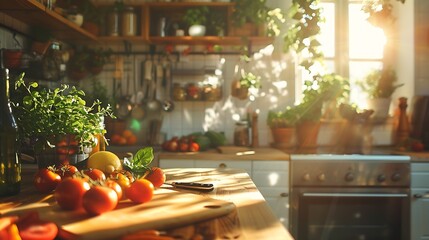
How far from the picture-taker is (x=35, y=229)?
0.88 m

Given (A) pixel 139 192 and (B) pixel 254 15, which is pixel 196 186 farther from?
(B) pixel 254 15

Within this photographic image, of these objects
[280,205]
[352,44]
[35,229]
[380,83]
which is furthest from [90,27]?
[35,229]

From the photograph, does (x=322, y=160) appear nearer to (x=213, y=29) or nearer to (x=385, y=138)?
(x=385, y=138)

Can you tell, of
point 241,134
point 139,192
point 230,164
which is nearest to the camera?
point 139,192

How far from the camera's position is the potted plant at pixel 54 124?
148 centimetres

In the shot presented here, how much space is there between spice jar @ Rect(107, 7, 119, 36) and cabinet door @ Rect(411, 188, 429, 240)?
2354 millimetres

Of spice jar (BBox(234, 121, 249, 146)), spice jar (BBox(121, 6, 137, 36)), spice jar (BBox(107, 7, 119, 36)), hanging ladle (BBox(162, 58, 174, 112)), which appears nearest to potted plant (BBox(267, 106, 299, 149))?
spice jar (BBox(234, 121, 249, 146))

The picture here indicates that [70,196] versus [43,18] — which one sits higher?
[43,18]

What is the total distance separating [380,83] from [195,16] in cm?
157

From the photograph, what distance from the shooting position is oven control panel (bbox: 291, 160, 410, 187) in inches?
112

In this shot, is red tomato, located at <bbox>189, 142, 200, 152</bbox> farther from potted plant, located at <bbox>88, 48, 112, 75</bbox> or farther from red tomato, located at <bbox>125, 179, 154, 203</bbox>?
red tomato, located at <bbox>125, 179, 154, 203</bbox>

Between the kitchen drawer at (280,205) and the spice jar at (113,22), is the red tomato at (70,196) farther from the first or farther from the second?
the spice jar at (113,22)

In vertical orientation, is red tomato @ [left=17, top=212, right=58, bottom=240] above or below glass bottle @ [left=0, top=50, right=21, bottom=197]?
below

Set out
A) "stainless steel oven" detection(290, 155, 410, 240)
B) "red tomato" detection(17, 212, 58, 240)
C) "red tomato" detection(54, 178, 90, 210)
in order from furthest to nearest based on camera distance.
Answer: "stainless steel oven" detection(290, 155, 410, 240), "red tomato" detection(54, 178, 90, 210), "red tomato" detection(17, 212, 58, 240)
